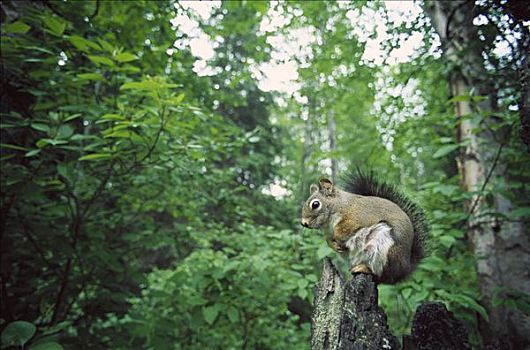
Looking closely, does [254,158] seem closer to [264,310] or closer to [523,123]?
[264,310]

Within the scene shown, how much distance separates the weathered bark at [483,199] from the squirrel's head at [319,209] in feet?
3.73

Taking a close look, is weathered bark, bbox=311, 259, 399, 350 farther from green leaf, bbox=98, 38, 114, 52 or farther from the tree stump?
green leaf, bbox=98, 38, 114, 52

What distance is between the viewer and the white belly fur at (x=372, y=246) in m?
1.34

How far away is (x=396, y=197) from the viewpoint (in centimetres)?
166

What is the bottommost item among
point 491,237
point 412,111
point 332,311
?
point 332,311

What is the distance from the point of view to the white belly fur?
52.9 inches

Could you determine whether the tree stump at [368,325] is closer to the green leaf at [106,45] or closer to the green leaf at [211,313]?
the green leaf at [211,313]

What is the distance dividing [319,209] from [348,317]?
0.55m

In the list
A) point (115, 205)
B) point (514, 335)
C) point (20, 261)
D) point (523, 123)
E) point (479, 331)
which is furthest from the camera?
point (115, 205)

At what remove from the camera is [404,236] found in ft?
4.60

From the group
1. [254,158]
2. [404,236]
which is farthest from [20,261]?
[254,158]

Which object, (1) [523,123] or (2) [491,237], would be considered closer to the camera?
(1) [523,123]

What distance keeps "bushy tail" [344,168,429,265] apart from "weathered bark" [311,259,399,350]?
430 millimetres

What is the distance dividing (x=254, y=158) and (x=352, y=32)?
329cm
